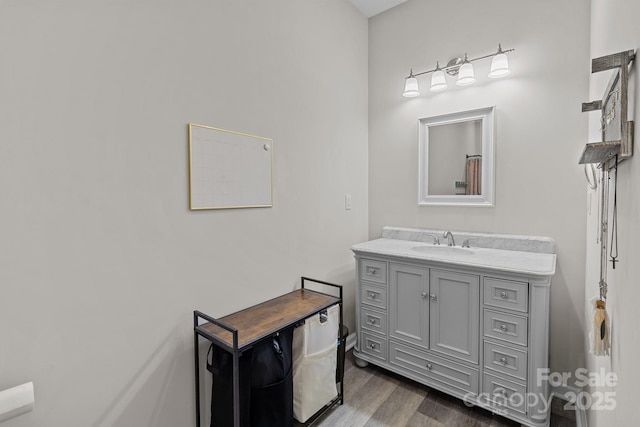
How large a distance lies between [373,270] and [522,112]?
146cm

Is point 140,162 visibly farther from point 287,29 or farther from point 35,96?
point 287,29

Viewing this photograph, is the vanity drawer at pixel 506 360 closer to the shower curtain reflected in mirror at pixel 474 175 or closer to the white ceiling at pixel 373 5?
the shower curtain reflected in mirror at pixel 474 175

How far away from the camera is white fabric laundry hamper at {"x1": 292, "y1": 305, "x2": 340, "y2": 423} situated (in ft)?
5.54

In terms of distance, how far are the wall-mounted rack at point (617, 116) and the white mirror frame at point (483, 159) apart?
1.35 metres

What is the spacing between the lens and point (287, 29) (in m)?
2.01

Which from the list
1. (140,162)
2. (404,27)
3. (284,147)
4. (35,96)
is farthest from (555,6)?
(35,96)

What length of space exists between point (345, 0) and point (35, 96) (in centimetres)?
228

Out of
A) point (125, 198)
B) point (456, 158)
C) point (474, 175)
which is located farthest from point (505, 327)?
point (125, 198)

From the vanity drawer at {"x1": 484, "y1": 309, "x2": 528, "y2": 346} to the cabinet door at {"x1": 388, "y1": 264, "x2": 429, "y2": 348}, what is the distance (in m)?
0.36

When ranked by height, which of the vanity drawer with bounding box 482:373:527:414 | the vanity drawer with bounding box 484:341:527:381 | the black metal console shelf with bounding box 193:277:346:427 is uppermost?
the black metal console shelf with bounding box 193:277:346:427

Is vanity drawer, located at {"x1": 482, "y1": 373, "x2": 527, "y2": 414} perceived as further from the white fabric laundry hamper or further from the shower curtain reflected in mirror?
the shower curtain reflected in mirror

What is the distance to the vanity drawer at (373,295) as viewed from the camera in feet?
7.22

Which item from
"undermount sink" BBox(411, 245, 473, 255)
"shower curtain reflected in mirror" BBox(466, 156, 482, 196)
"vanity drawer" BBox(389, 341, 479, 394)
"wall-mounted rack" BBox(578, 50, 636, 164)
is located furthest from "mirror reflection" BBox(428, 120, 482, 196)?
"wall-mounted rack" BBox(578, 50, 636, 164)

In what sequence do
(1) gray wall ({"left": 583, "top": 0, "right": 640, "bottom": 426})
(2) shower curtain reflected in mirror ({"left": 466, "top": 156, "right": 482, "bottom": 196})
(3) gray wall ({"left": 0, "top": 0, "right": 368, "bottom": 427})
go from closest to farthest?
(1) gray wall ({"left": 583, "top": 0, "right": 640, "bottom": 426}) < (3) gray wall ({"left": 0, "top": 0, "right": 368, "bottom": 427}) < (2) shower curtain reflected in mirror ({"left": 466, "top": 156, "right": 482, "bottom": 196})
